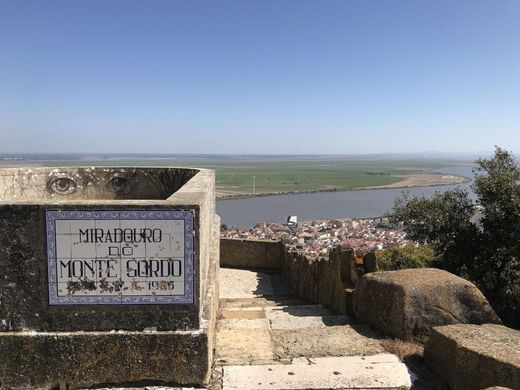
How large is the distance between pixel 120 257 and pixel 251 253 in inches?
471

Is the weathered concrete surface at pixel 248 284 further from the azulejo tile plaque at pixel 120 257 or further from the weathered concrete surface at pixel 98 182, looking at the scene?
the azulejo tile plaque at pixel 120 257

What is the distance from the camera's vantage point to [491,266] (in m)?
11.0

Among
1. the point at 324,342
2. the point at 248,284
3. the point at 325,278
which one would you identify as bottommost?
the point at 248,284

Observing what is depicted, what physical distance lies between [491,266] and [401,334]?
6078mm

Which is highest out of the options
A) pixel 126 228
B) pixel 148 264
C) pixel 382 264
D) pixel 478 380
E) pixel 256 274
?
pixel 126 228

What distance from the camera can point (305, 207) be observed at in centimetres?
6188

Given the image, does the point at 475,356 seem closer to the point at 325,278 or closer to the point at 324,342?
the point at 324,342

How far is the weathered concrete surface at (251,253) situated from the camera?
16.3 metres

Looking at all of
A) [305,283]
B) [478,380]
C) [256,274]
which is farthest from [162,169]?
[478,380]

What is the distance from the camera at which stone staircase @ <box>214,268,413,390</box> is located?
483cm

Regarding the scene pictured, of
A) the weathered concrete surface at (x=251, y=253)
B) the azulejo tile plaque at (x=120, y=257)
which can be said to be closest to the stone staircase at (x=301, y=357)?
the azulejo tile plaque at (x=120, y=257)

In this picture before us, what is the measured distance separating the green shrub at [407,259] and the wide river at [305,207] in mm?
31073

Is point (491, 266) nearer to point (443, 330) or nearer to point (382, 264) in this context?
point (382, 264)

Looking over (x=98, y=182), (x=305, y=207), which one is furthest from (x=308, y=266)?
(x=305, y=207)
